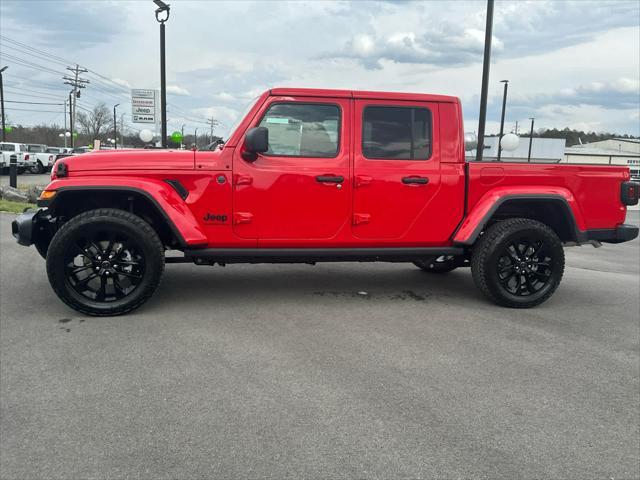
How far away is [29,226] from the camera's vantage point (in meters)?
4.55

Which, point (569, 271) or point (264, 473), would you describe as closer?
point (264, 473)

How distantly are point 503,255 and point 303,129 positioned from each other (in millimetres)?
2208

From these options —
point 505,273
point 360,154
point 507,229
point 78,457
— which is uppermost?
point 360,154

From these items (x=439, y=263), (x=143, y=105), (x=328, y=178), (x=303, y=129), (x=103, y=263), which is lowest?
(x=439, y=263)

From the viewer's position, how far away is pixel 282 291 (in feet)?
17.7

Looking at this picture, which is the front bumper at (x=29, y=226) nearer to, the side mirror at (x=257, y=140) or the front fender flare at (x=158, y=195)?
the front fender flare at (x=158, y=195)

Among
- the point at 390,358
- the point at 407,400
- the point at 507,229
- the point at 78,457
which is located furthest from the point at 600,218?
the point at 78,457

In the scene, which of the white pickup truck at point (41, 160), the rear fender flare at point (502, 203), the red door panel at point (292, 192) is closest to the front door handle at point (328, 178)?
the red door panel at point (292, 192)

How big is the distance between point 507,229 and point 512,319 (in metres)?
0.84

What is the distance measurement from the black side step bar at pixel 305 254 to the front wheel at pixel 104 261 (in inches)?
15.4

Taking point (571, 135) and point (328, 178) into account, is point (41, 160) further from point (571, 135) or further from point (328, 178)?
point (571, 135)

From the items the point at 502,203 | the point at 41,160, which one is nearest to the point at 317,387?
the point at 502,203

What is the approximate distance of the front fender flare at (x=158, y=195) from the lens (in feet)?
14.3

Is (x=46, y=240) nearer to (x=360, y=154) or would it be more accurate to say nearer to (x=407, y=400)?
(x=360, y=154)
